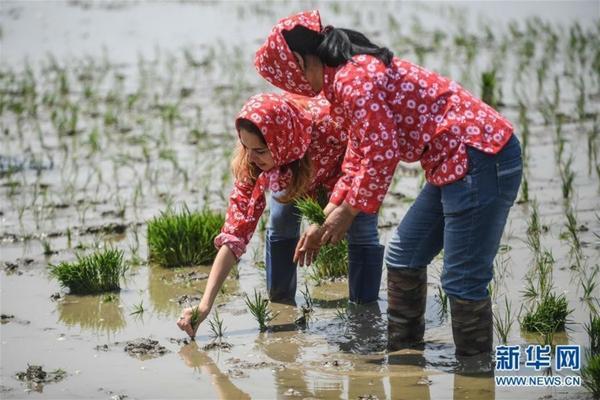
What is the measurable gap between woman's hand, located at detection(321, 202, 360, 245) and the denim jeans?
863 mm

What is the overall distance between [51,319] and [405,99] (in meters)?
2.21

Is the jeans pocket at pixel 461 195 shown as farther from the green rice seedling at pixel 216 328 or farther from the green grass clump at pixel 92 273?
the green grass clump at pixel 92 273

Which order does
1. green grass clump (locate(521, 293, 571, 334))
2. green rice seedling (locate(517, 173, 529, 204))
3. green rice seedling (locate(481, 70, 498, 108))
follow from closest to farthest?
green grass clump (locate(521, 293, 571, 334))
green rice seedling (locate(517, 173, 529, 204))
green rice seedling (locate(481, 70, 498, 108))

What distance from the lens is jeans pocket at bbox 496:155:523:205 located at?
4152 mm

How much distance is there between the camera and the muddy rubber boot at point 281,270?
5285 millimetres

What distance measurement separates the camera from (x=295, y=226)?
5.30 metres

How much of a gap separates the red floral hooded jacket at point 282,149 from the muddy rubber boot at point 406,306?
68 centimetres

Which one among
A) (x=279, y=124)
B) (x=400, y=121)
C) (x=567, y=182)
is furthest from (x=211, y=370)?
(x=567, y=182)

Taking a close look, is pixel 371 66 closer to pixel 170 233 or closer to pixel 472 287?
pixel 472 287

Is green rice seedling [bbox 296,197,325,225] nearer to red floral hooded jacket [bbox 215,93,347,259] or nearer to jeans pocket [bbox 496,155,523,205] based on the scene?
red floral hooded jacket [bbox 215,93,347,259]

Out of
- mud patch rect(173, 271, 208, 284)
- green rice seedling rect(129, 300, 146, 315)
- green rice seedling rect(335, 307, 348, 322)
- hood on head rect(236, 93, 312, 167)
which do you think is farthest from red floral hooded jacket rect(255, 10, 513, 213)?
mud patch rect(173, 271, 208, 284)

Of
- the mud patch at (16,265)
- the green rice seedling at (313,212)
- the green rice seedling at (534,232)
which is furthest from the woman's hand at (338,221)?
the mud patch at (16,265)

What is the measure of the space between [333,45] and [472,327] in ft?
4.16

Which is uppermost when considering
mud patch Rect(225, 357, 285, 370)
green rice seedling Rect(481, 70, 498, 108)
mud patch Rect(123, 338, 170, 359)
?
green rice seedling Rect(481, 70, 498, 108)
